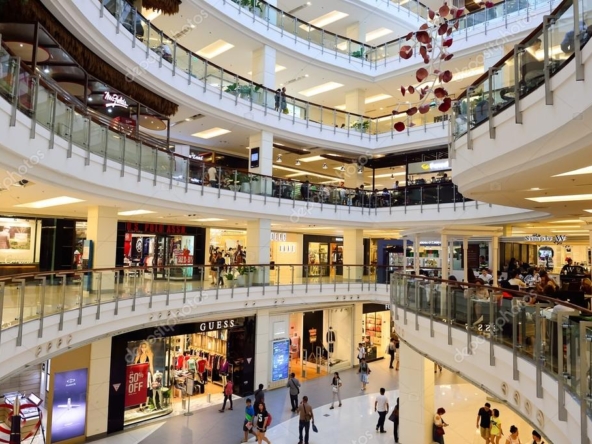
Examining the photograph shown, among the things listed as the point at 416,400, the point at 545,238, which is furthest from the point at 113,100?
the point at 545,238

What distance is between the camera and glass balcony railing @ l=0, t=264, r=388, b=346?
5.77m

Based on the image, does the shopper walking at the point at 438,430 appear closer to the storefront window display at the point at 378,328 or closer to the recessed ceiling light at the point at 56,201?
the storefront window display at the point at 378,328

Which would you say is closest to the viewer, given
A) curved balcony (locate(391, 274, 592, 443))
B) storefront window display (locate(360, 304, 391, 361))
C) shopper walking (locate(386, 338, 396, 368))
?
curved balcony (locate(391, 274, 592, 443))

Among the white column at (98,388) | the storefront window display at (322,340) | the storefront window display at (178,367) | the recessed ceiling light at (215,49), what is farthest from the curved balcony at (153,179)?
the recessed ceiling light at (215,49)

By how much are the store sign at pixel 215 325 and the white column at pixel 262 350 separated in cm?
104

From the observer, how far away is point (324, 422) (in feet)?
41.4

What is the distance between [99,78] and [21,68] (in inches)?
200

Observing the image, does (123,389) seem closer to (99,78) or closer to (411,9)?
(99,78)

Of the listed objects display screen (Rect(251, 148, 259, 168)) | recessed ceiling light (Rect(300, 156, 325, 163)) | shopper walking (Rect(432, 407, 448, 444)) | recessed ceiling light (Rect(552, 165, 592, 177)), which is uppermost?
recessed ceiling light (Rect(300, 156, 325, 163))

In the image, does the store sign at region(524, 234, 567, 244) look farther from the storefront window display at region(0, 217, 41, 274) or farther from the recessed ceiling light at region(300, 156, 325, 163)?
the storefront window display at region(0, 217, 41, 274)

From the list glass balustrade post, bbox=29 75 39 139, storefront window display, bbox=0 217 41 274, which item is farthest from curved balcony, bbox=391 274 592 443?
storefront window display, bbox=0 217 41 274

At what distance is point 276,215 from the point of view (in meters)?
15.1

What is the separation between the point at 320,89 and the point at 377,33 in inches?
154

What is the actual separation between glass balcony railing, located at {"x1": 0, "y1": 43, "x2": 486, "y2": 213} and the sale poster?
535cm
